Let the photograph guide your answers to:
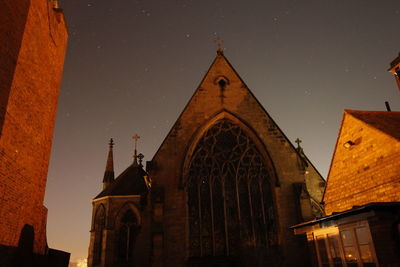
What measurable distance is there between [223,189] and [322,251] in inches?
249

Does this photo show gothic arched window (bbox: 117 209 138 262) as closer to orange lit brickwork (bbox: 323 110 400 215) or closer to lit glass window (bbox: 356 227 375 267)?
orange lit brickwork (bbox: 323 110 400 215)

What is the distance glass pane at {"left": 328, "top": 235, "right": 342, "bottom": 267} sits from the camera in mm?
9094

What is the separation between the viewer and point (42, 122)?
26.4 ft

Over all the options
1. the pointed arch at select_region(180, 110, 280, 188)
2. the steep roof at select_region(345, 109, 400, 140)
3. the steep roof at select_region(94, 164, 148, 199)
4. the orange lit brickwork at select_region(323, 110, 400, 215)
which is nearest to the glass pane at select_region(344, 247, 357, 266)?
the orange lit brickwork at select_region(323, 110, 400, 215)

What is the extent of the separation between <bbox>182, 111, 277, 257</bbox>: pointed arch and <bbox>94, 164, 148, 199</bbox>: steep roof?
7.46 metres

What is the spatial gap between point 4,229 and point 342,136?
12.8m

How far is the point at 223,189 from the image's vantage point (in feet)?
50.5

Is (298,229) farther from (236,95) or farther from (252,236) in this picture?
(236,95)

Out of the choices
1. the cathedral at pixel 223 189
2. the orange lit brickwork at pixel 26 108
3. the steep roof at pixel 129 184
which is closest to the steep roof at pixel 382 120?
the cathedral at pixel 223 189

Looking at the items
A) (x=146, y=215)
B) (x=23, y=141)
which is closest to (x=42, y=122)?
(x=23, y=141)

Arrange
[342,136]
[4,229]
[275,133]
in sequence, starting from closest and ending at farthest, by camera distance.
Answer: [4,229]
[342,136]
[275,133]

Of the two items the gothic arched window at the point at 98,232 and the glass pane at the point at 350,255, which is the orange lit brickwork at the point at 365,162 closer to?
the glass pane at the point at 350,255

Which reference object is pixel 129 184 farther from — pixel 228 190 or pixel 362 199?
pixel 362 199

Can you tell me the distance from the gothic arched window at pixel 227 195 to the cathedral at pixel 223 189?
0.04 meters
